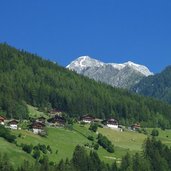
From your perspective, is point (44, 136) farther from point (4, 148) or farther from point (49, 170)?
point (49, 170)

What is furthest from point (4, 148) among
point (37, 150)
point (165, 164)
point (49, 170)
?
point (165, 164)

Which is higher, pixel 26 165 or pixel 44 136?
pixel 44 136

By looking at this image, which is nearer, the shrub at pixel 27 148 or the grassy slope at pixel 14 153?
the grassy slope at pixel 14 153

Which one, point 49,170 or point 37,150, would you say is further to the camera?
point 37,150

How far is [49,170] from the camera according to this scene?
422 feet

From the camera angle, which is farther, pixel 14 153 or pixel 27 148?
pixel 27 148

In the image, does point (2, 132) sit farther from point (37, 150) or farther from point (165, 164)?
point (165, 164)

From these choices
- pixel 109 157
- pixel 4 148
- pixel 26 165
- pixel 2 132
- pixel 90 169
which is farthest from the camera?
pixel 109 157

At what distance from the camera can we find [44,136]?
19625 centimetres

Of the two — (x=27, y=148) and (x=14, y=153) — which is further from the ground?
(x=27, y=148)

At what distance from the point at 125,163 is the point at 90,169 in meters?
9.97

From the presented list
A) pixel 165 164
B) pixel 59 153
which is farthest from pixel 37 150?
pixel 165 164

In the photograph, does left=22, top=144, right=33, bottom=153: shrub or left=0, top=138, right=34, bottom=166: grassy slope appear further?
left=22, top=144, right=33, bottom=153: shrub

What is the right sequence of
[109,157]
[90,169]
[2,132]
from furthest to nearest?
1. [109,157]
2. [2,132]
3. [90,169]
